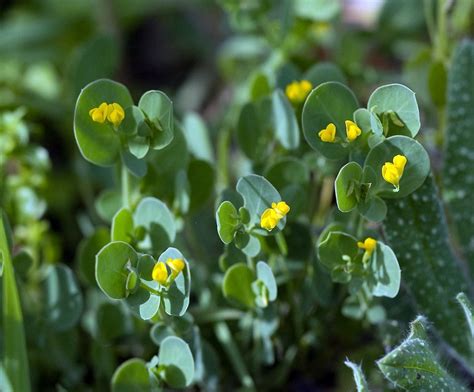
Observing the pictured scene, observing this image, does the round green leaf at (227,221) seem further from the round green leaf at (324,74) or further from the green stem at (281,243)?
the round green leaf at (324,74)

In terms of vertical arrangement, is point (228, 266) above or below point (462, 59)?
below

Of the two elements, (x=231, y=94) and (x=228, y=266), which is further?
(x=231, y=94)

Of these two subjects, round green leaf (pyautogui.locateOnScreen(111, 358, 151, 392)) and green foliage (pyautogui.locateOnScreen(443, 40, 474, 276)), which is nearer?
round green leaf (pyautogui.locateOnScreen(111, 358, 151, 392))

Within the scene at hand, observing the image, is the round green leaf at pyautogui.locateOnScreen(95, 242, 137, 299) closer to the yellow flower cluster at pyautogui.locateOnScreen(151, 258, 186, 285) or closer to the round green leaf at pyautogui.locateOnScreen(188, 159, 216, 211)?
the yellow flower cluster at pyautogui.locateOnScreen(151, 258, 186, 285)

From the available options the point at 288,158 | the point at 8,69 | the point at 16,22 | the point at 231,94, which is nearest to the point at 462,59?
the point at 288,158

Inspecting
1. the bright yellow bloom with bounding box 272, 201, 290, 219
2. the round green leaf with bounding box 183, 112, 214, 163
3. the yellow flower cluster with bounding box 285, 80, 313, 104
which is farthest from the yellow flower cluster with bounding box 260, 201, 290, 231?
the round green leaf with bounding box 183, 112, 214, 163

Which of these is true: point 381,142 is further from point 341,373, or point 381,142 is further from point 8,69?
point 8,69
